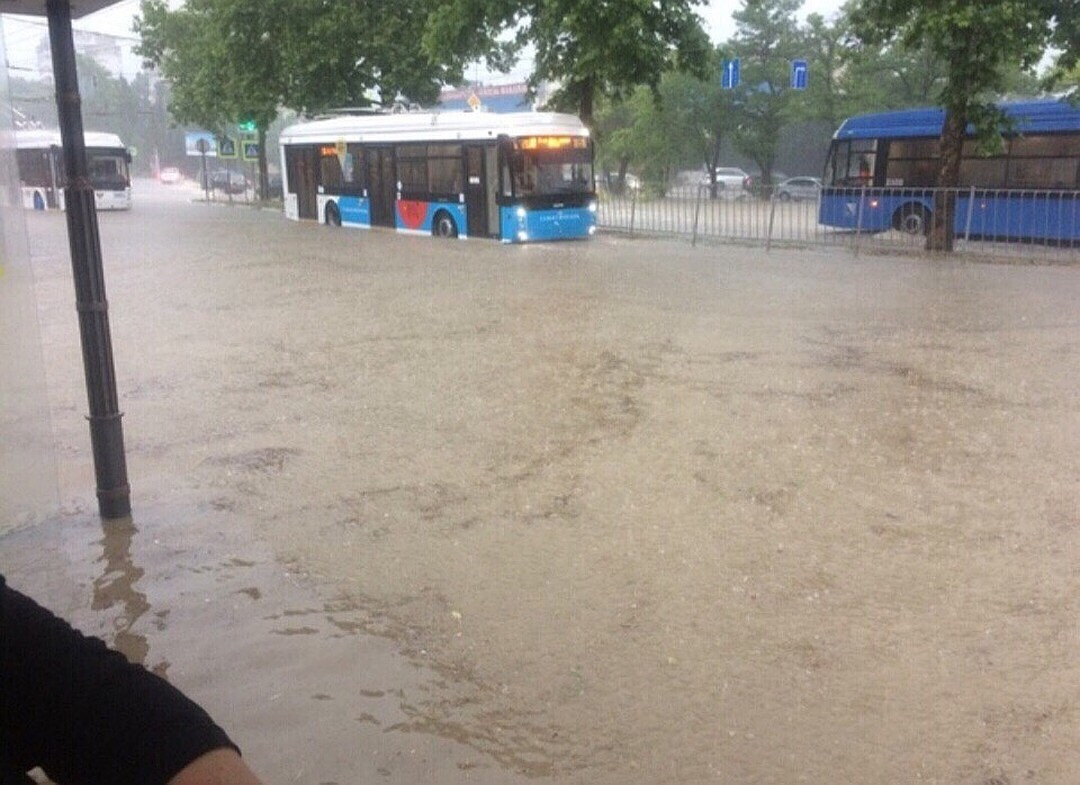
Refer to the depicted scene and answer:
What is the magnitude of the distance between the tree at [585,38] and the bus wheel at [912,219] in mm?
6828

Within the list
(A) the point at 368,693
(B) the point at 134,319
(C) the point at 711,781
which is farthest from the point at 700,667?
(B) the point at 134,319

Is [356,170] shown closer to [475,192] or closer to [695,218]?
[475,192]

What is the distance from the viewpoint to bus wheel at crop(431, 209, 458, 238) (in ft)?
80.5

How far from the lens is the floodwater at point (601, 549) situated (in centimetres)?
372

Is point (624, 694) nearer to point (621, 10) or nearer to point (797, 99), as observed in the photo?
point (621, 10)

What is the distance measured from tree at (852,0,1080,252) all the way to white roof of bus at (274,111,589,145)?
20.5 feet

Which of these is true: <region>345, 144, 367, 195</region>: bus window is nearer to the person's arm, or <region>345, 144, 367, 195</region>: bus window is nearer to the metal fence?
the metal fence

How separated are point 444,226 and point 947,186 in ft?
36.7

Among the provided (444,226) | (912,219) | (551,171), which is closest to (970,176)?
(912,219)

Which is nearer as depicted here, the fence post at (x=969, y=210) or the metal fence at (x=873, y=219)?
the fence post at (x=969, y=210)

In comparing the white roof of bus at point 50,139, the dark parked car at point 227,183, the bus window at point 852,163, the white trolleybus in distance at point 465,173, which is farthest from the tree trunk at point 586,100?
the dark parked car at point 227,183

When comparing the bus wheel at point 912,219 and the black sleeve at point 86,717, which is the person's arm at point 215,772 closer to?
the black sleeve at point 86,717

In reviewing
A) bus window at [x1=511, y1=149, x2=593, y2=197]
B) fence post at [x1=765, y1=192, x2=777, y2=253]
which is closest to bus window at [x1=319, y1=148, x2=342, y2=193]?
bus window at [x1=511, y1=149, x2=593, y2=197]

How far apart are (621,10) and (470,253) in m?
7.25
